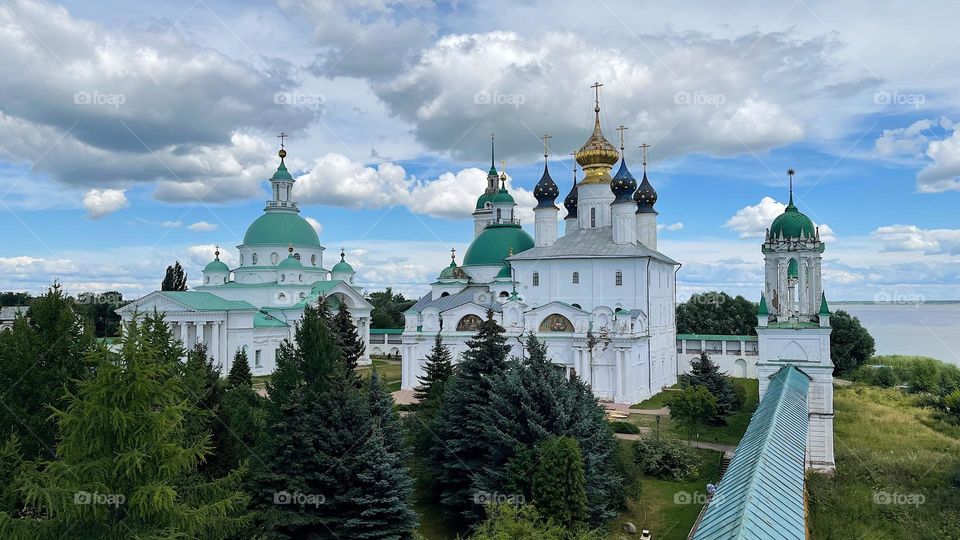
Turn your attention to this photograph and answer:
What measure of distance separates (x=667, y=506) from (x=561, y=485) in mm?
5419

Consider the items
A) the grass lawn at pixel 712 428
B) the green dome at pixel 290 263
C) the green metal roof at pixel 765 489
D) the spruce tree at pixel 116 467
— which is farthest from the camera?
the green dome at pixel 290 263

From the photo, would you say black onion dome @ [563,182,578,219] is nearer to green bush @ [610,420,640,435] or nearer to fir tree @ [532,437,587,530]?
green bush @ [610,420,640,435]

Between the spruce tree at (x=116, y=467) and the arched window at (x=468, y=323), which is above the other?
the arched window at (x=468, y=323)

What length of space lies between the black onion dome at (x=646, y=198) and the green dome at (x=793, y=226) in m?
18.8

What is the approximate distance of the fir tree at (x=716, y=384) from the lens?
27969 mm

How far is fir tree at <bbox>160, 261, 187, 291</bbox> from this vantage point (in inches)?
2307

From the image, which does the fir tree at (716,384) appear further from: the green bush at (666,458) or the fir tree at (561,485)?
the fir tree at (561,485)

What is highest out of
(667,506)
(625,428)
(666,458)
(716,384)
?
(716,384)

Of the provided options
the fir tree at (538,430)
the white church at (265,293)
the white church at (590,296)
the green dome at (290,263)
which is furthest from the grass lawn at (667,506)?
the green dome at (290,263)

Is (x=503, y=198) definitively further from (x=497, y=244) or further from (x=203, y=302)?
(x=203, y=302)

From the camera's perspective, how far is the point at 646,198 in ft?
134

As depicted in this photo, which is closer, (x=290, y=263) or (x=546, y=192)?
(x=546, y=192)

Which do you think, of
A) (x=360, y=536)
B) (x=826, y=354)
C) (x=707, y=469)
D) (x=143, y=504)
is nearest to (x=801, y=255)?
(x=826, y=354)

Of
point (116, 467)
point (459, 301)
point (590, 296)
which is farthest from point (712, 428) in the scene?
point (116, 467)
